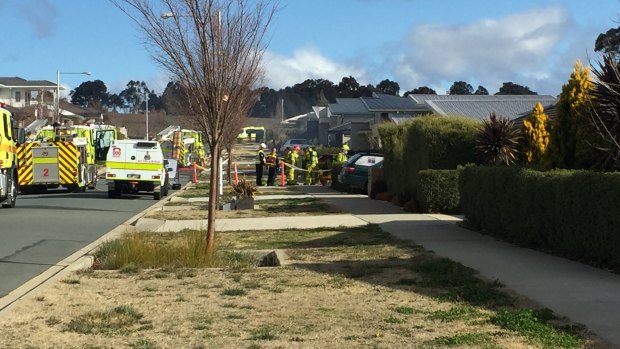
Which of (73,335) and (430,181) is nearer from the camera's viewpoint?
(73,335)

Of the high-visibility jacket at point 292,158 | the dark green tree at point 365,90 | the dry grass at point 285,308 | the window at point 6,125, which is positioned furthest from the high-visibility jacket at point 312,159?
the dark green tree at point 365,90

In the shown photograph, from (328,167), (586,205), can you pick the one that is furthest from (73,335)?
(328,167)

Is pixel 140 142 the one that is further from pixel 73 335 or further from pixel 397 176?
pixel 73 335

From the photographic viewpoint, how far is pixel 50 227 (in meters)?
18.6

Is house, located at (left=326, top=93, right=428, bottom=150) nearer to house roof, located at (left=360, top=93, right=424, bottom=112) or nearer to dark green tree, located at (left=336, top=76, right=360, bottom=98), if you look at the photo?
house roof, located at (left=360, top=93, right=424, bottom=112)

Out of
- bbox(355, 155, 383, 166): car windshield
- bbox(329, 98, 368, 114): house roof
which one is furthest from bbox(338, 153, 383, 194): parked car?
bbox(329, 98, 368, 114): house roof

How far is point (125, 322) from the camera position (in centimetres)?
790

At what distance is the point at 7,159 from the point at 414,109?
31.2 meters

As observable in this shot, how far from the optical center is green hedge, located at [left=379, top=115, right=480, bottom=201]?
20.3 meters

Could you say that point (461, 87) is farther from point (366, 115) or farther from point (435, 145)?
point (435, 145)

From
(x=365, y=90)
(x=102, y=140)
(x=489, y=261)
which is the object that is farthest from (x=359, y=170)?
(x=365, y=90)

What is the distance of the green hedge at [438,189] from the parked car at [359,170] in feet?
28.5

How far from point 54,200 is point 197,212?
331 inches

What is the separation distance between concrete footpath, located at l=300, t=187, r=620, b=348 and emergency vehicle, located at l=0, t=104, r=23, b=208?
11818 mm
